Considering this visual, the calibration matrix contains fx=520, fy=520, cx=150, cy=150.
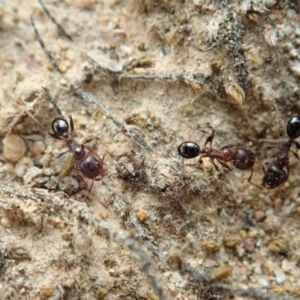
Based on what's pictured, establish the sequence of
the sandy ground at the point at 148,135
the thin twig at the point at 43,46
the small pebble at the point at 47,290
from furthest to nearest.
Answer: the thin twig at the point at 43,46, the sandy ground at the point at 148,135, the small pebble at the point at 47,290

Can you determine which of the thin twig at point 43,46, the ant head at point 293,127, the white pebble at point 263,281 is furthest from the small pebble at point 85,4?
A: the white pebble at point 263,281

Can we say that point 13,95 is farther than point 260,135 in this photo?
No

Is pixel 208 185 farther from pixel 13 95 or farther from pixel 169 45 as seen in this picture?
pixel 13 95

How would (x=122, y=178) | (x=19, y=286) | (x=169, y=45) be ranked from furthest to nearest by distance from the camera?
(x=169, y=45) < (x=122, y=178) < (x=19, y=286)

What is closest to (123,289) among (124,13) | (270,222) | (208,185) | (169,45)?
(208,185)

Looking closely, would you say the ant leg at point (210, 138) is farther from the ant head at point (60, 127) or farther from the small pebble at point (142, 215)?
the ant head at point (60, 127)

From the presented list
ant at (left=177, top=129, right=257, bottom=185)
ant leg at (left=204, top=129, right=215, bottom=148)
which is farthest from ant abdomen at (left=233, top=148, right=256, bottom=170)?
ant leg at (left=204, top=129, right=215, bottom=148)
